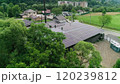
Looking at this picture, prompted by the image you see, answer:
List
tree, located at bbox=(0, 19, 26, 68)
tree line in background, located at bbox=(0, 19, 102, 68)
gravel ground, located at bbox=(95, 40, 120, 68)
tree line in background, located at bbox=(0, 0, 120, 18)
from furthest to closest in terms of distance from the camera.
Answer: tree line in background, located at bbox=(0, 0, 120, 18)
gravel ground, located at bbox=(95, 40, 120, 68)
tree, located at bbox=(0, 19, 26, 68)
tree line in background, located at bbox=(0, 19, 102, 68)

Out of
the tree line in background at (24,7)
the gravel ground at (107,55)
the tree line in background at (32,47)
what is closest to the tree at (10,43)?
the tree line in background at (32,47)

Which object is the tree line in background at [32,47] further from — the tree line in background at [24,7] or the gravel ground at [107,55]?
the tree line in background at [24,7]

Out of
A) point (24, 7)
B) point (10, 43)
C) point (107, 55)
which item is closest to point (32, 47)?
point (10, 43)

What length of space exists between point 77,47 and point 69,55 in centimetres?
313

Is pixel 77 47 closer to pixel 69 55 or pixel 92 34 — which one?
pixel 69 55

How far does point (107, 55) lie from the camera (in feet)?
47.7

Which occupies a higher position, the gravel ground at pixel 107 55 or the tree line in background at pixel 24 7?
the tree line in background at pixel 24 7

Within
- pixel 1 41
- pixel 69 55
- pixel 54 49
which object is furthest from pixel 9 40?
pixel 69 55

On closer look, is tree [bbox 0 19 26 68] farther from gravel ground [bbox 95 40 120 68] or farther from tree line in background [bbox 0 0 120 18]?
tree line in background [bbox 0 0 120 18]

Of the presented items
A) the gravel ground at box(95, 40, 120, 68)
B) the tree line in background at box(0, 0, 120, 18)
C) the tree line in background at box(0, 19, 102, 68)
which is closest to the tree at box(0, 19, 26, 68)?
the tree line in background at box(0, 19, 102, 68)

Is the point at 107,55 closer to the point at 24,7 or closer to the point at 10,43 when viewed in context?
the point at 10,43

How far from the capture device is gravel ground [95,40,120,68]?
41.8 ft

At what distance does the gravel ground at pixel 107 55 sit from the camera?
12750mm

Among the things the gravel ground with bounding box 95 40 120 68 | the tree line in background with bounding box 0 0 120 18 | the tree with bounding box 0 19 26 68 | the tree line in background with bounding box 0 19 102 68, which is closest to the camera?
the tree line in background with bounding box 0 19 102 68
